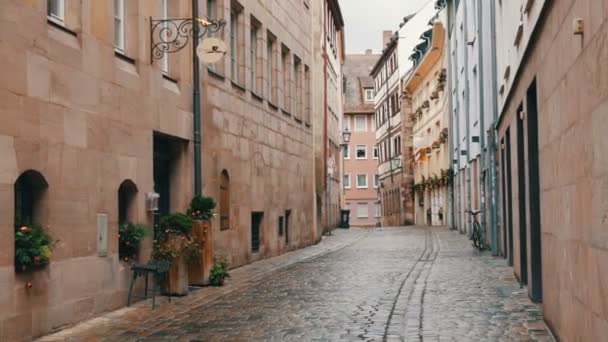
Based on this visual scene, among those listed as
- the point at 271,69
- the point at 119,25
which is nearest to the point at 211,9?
the point at 271,69

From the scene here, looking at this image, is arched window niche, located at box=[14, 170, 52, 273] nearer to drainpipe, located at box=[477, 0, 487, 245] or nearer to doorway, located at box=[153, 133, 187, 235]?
doorway, located at box=[153, 133, 187, 235]

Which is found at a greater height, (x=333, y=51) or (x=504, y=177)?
(x=333, y=51)

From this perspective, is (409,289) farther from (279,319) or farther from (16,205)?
(16,205)

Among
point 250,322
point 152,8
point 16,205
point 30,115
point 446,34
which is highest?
point 446,34

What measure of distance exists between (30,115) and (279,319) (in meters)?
3.83

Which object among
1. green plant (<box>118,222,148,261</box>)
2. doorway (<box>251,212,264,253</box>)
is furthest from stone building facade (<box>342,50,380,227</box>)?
green plant (<box>118,222,148,261</box>)

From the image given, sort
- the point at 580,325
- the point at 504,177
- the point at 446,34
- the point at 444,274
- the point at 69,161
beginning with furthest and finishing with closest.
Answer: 1. the point at 446,34
2. the point at 504,177
3. the point at 444,274
4. the point at 69,161
5. the point at 580,325

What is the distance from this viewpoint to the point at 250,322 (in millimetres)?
11094

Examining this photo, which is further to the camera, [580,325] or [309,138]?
[309,138]

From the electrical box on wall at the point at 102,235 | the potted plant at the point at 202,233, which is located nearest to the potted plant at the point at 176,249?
the potted plant at the point at 202,233

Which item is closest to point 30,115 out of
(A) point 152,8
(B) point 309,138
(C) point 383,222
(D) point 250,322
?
(D) point 250,322

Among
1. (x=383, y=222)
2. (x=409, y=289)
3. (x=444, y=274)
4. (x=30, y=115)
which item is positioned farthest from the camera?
(x=383, y=222)

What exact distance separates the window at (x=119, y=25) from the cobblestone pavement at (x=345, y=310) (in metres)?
3.77

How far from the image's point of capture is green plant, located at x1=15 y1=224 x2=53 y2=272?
9594 mm
